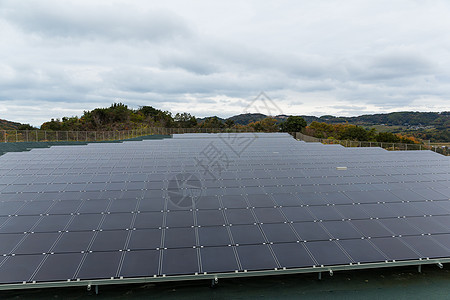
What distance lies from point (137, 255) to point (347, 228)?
7.10 m

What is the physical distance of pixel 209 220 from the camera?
10430 millimetres

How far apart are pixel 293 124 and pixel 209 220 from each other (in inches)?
4010

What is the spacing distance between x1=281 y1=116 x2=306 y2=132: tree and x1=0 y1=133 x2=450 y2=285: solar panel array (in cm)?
9197

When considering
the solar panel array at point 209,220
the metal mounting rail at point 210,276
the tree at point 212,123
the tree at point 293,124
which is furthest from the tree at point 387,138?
the metal mounting rail at point 210,276

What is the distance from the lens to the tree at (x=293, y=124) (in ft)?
352

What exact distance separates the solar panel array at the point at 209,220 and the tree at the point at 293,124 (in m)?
92.0

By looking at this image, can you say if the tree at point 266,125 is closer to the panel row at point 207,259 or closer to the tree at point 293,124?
the tree at point 293,124

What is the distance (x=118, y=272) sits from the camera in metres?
7.90

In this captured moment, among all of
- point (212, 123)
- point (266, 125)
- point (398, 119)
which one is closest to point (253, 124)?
point (266, 125)

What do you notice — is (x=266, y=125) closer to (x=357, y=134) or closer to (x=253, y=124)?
(x=253, y=124)

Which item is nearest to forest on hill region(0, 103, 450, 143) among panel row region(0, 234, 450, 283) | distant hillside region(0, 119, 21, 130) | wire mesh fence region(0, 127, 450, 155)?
distant hillside region(0, 119, 21, 130)

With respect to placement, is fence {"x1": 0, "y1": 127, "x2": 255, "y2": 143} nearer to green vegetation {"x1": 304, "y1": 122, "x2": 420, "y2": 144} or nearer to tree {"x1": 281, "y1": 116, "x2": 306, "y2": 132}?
tree {"x1": 281, "y1": 116, "x2": 306, "y2": 132}

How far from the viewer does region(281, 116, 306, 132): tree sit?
107m

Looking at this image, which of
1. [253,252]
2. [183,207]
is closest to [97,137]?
[183,207]
